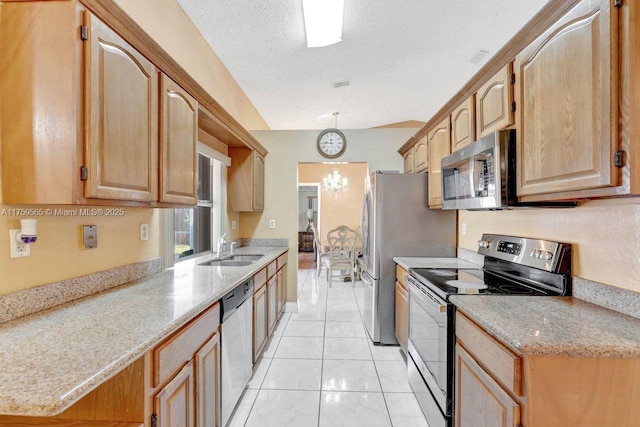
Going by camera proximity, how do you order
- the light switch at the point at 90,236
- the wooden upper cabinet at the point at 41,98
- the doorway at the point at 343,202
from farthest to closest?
1. the doorway at the point at 343,202
2. the light switch at the point at 90,236
3. the wooden upper cabinet at the point at 41,98

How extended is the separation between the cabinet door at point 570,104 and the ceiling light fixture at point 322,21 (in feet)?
4.63

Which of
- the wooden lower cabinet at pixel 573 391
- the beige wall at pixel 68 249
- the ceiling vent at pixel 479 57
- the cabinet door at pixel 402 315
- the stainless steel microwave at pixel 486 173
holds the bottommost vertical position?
the cabinet door at pixel 402 315

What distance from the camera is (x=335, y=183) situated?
6.88m

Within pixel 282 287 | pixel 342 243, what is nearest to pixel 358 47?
pixel 282 287

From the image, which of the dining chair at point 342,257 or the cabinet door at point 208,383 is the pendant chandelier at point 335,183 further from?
the cabinet door at point 208,383

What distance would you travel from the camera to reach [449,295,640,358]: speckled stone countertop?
3.07 feet

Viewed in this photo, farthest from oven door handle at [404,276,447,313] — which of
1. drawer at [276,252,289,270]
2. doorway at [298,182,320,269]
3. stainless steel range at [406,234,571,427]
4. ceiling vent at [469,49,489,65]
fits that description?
doorway at [298,182,320,269]

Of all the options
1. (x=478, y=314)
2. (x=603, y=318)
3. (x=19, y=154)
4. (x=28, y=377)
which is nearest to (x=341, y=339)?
(x=478, y=314)

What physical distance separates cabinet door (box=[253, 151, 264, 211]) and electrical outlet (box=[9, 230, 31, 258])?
7.40 feet

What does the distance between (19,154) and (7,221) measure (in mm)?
260

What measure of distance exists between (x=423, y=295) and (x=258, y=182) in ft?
7.74

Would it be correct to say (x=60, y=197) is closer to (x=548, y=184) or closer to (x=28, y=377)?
(x=28, y=377)

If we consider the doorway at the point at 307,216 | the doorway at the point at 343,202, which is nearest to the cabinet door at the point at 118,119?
the doorway at the point at 343,202

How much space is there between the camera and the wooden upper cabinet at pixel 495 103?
1579mm
